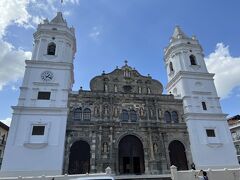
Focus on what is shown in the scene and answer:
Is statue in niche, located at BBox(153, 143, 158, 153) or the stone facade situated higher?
the stone facade

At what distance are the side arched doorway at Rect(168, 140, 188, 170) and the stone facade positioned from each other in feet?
1.87

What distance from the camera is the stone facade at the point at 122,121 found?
22105 millimetres

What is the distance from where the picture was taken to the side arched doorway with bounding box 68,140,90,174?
21.3m

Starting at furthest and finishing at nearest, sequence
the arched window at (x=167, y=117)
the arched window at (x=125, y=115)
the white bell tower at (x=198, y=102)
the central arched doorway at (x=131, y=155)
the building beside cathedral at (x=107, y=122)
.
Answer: the arched window at (x=167, y=117) < the arched window at (x=125, y=115) < the white bell tower at (x=198, y=102) < the central arched doorway at (x=131, y=155) < the building beside cathedral at (x=107, y=122)

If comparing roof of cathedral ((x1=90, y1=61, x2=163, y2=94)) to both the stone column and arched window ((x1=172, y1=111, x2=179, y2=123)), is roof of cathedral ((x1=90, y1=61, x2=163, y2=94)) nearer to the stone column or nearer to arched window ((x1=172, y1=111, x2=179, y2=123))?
arched window ((x1=172, y1=111, x2=179, y2=123))

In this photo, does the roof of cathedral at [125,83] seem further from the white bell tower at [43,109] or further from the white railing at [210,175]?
the white railing at [210,175]

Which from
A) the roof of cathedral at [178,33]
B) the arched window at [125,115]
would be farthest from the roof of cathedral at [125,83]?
the roof of cathedral at [178,33]

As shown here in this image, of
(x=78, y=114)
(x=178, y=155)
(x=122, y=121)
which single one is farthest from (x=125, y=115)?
(x=178, y=155)

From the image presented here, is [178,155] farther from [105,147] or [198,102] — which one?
[105,147]

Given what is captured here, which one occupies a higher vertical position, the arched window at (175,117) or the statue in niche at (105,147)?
the arched window at (175,117)

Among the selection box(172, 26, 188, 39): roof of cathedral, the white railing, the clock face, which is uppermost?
box(172, 26, 188, 39): roof of cathedral

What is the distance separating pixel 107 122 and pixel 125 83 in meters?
6.83

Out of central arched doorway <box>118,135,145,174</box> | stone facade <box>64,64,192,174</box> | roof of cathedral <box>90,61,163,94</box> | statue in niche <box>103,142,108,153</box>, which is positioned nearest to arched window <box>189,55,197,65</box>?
roof of cathedral <box>90,61,163,94</box>

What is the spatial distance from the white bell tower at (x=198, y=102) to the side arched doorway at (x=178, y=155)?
53.8 inches
